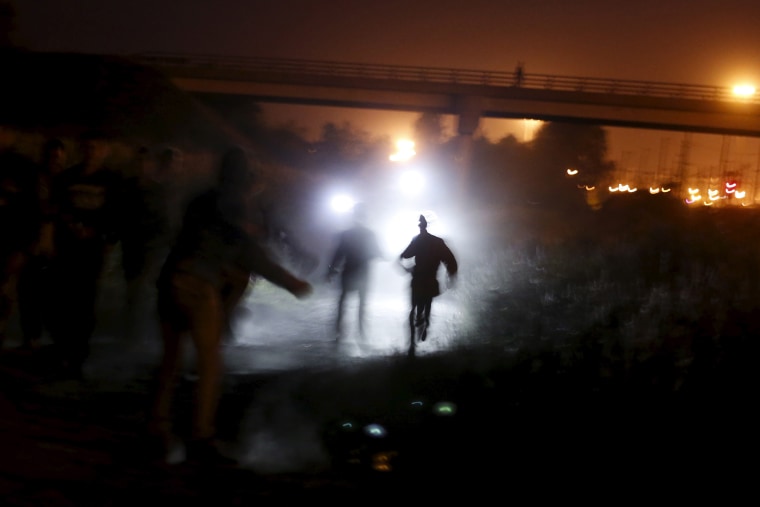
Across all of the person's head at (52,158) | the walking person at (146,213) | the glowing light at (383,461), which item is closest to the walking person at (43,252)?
the person's head at (52,158)

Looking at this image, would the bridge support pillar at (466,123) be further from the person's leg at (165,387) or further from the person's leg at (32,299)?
the person's leg at (165,387)

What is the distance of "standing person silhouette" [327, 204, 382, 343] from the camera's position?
34.5 ft

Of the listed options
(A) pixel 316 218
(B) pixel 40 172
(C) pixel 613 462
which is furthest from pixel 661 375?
(A) pixel 316 218

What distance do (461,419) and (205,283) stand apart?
97.1 inches

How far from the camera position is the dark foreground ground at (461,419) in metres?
4.81

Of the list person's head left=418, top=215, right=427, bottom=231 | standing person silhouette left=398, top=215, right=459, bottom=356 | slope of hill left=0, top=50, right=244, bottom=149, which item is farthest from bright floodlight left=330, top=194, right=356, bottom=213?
slope of hill left=0, top=50, right=244, bottom=149

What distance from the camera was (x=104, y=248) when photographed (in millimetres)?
6750

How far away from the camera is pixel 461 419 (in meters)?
6.37

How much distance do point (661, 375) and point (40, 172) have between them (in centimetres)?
517

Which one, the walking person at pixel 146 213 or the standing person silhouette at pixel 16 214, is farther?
the walking person at pixel 146 213

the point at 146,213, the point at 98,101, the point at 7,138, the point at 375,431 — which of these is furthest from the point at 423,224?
the point at 98,101

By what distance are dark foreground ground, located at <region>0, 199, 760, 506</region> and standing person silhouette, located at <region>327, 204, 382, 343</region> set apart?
1.38m

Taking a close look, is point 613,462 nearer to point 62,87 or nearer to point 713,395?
point 713,395

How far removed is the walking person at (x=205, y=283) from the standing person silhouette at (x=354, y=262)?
5.37 m
